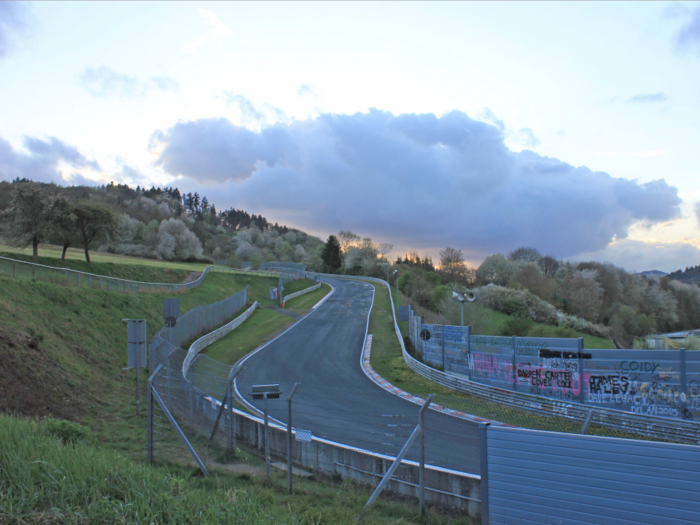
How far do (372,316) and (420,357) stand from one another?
19.5 meters

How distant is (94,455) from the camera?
522 cm

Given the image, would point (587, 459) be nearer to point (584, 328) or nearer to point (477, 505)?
point (477, 505)

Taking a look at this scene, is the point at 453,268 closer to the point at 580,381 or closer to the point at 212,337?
the point at 212,337

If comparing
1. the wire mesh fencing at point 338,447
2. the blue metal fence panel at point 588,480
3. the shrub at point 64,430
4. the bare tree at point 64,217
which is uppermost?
the bare tree at point 64,217

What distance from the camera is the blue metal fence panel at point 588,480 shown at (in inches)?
173

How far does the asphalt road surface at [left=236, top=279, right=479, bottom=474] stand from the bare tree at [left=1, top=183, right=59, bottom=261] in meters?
23.0

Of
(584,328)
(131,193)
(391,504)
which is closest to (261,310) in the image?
(391,504)

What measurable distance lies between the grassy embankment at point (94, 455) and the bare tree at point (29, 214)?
18227 millimetres

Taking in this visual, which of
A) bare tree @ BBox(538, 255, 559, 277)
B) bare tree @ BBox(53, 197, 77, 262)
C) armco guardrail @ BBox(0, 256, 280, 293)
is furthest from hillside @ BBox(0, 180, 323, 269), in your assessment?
bare tree @ BBox(538, 255, 559, 277)

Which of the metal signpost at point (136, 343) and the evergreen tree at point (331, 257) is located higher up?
the evergreen tree at point (331, 257)

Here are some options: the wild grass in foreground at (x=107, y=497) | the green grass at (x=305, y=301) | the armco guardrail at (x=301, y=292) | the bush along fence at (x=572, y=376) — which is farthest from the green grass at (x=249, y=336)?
the wild grass in foreground at (x=107, y=497)

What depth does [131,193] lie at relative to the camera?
17400 cm

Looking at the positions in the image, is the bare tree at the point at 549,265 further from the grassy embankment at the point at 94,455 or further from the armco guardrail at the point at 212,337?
the grassy embankment at the point at 94,455

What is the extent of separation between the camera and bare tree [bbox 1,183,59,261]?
1366 inches
